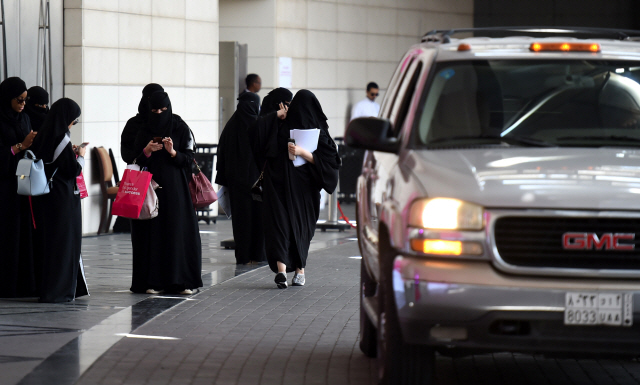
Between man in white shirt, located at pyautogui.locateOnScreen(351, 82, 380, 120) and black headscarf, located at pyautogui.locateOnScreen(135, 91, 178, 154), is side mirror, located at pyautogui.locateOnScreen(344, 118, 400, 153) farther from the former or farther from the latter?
man in white shirt, located at pyautogui.locateOnScreen(351, 82, 380, 120)

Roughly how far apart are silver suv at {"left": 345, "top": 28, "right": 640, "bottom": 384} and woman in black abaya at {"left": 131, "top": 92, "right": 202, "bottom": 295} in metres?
4.23

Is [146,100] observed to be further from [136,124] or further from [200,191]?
[200,191]

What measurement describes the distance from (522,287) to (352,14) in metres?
20.0

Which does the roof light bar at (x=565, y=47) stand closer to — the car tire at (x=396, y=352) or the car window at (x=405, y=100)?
the car window at (x=405, y=100)

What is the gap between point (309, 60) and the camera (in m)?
22.5

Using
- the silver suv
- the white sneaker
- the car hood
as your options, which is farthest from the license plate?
the white sneaker

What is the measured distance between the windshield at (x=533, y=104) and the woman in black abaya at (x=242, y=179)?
685cm

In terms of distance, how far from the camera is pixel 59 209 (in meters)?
8.98

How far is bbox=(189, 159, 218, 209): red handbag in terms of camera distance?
9.73m

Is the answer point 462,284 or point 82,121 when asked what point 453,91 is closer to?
point 462,284

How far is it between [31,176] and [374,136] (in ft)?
13.8

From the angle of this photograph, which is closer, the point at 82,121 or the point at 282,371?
the point at 282,371

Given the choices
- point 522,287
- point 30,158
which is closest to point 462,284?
point 522,287

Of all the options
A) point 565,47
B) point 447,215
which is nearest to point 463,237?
point 447,215
